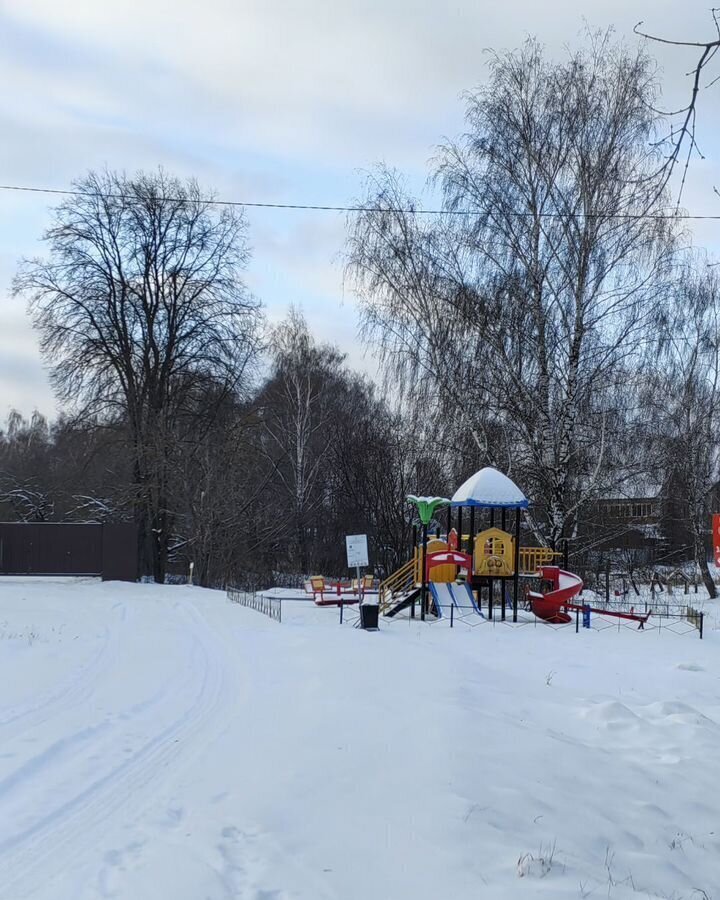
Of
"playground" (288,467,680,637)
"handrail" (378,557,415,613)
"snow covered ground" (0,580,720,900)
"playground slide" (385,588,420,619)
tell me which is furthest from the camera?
"handrail" (378,557,415,613)

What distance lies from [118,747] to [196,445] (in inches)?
1022

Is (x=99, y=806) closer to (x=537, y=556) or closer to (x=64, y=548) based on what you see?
(x=537, y=556)

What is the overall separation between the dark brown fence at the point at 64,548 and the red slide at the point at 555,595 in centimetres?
1554

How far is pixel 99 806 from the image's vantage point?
5.74 meters

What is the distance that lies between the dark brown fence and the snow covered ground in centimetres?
1784

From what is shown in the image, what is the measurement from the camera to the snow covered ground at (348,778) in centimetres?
482

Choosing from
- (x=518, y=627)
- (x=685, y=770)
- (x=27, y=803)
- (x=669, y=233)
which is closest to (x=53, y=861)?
(x=27, y=803)

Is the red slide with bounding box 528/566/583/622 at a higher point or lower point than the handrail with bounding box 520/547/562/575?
lower

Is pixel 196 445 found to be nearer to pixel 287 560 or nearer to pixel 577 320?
pixel 287 560

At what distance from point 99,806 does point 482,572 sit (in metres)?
16.8

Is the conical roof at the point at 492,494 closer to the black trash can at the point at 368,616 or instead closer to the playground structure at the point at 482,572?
the playground structure at the point at 482,572

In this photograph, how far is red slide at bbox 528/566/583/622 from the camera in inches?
806

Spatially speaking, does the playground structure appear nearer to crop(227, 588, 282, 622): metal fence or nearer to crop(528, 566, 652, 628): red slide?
crop(528, 566, 652, 628): red slide

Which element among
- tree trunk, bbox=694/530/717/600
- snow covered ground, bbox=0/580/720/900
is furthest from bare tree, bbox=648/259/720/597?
snow covered ground, bbox=0/580/720/900
